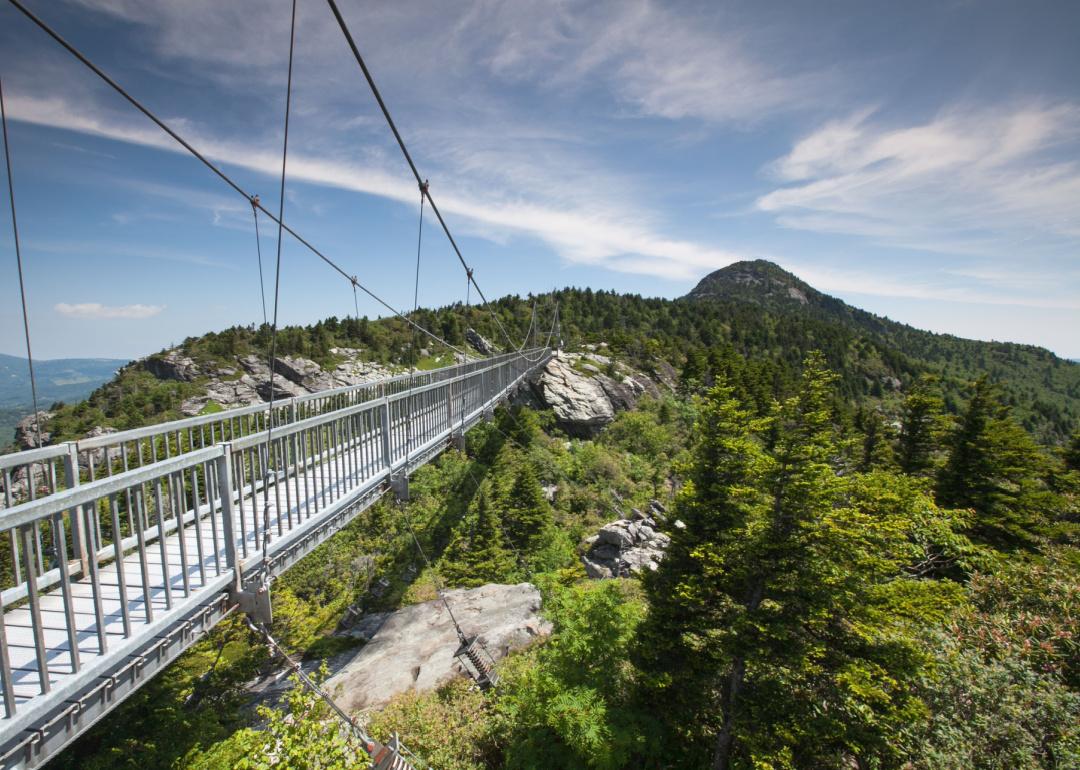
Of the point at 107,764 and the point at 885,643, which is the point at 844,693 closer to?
the point at 885,643

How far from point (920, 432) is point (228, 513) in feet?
95.1

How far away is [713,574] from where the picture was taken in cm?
979

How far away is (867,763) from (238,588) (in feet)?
34.1

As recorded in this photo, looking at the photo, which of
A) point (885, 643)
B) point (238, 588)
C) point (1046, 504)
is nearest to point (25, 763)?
point (238, 588)

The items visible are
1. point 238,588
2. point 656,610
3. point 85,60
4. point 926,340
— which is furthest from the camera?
point 926,340

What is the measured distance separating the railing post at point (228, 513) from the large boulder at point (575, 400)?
28585 mm

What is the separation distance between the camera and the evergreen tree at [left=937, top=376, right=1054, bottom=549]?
1790cm

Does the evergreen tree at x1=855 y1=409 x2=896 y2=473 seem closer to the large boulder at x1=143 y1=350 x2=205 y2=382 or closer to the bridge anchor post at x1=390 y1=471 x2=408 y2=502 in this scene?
the bridge anchor post at x1=390 y1=471 x2=408 y2=502

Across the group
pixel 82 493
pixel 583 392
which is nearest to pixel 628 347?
pixel 583 392

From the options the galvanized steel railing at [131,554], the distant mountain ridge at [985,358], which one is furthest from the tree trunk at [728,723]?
the distant mountain ridge at [985,358]

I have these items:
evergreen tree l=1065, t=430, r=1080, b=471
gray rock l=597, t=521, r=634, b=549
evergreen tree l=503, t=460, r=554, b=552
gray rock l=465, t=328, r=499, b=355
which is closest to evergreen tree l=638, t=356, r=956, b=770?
gray rock l=597, t=521, r=634, b=549

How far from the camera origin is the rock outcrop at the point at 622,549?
18.0 m

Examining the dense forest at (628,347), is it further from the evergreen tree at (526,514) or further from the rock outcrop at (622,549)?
the rock outcrop at (622,549)

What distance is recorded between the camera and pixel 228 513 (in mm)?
4348
